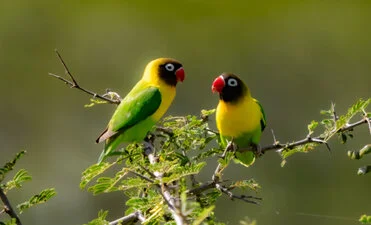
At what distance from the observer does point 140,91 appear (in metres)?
1.94

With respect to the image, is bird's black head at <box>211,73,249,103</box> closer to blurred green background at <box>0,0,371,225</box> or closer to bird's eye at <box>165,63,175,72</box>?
bird's eye at <box>165,63,175,72</box>

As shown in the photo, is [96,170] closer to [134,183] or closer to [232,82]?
[134,183]

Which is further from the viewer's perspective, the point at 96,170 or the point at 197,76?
the point at 197,76

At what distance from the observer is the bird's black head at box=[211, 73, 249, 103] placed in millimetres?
1801

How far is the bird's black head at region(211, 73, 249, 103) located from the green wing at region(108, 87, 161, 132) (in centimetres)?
17

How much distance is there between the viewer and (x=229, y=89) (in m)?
1.80

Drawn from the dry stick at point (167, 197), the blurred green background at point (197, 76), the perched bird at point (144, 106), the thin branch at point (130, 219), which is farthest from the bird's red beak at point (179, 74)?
the blurred green background at point (197, 76)

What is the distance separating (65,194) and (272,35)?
1.53 meters

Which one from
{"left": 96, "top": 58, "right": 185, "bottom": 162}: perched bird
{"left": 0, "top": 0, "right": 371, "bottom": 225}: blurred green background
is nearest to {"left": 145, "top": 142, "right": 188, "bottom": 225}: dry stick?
{"left": 96, "top": 58, "right": 185, "bottom": 162}: perched bird

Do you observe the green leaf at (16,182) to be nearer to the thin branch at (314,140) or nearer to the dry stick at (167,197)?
the dry stick at (167,197)

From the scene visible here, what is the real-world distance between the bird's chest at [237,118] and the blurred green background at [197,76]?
135 centimetres

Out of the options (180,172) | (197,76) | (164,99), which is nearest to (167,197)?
(180,172)

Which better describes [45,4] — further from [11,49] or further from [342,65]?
[342,65]

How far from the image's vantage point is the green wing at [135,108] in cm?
178
